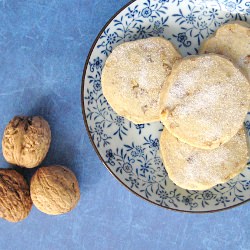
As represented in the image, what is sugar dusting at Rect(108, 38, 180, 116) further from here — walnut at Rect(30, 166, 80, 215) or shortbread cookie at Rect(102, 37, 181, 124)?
walnut at Rect(30, 166, 80, 215)

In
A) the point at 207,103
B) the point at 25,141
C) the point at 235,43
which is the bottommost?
the point at 25,141

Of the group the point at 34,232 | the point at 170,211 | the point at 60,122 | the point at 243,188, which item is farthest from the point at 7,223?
the point at 243,188

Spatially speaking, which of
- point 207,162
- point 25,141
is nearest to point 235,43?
point 207,162

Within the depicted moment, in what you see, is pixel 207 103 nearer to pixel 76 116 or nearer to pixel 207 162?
pixel 207 162

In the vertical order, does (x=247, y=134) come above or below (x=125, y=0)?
below

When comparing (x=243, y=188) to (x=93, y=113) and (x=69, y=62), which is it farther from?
(x=69, y=62)
